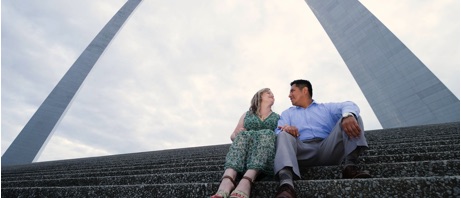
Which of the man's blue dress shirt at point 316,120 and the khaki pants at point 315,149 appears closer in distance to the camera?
the khaki pants at point 315,149

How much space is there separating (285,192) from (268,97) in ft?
2.93

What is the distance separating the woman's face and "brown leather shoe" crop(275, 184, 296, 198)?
2.59 ft

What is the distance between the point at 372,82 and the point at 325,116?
278 inches

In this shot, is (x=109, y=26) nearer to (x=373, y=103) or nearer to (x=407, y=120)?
(x=373, y=103)

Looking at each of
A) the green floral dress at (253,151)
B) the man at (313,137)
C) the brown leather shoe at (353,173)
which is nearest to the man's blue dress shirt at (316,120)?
the man at (313,137)

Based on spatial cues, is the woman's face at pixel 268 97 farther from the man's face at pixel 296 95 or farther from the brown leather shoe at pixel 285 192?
the brown leather shoe at pixel 285 192

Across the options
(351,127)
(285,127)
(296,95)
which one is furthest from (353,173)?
(296,95)

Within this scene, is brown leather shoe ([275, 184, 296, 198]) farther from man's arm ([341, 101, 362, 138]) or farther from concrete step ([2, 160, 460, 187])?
man's arm ([341, 101, 362, 138])

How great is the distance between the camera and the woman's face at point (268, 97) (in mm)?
2080

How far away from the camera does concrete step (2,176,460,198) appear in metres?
1.19

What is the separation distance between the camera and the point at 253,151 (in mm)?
1718

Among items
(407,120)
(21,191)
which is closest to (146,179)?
(21,191)

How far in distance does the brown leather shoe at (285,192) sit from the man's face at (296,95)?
2.90 feet

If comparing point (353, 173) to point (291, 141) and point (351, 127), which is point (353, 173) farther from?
point (291, 141)
